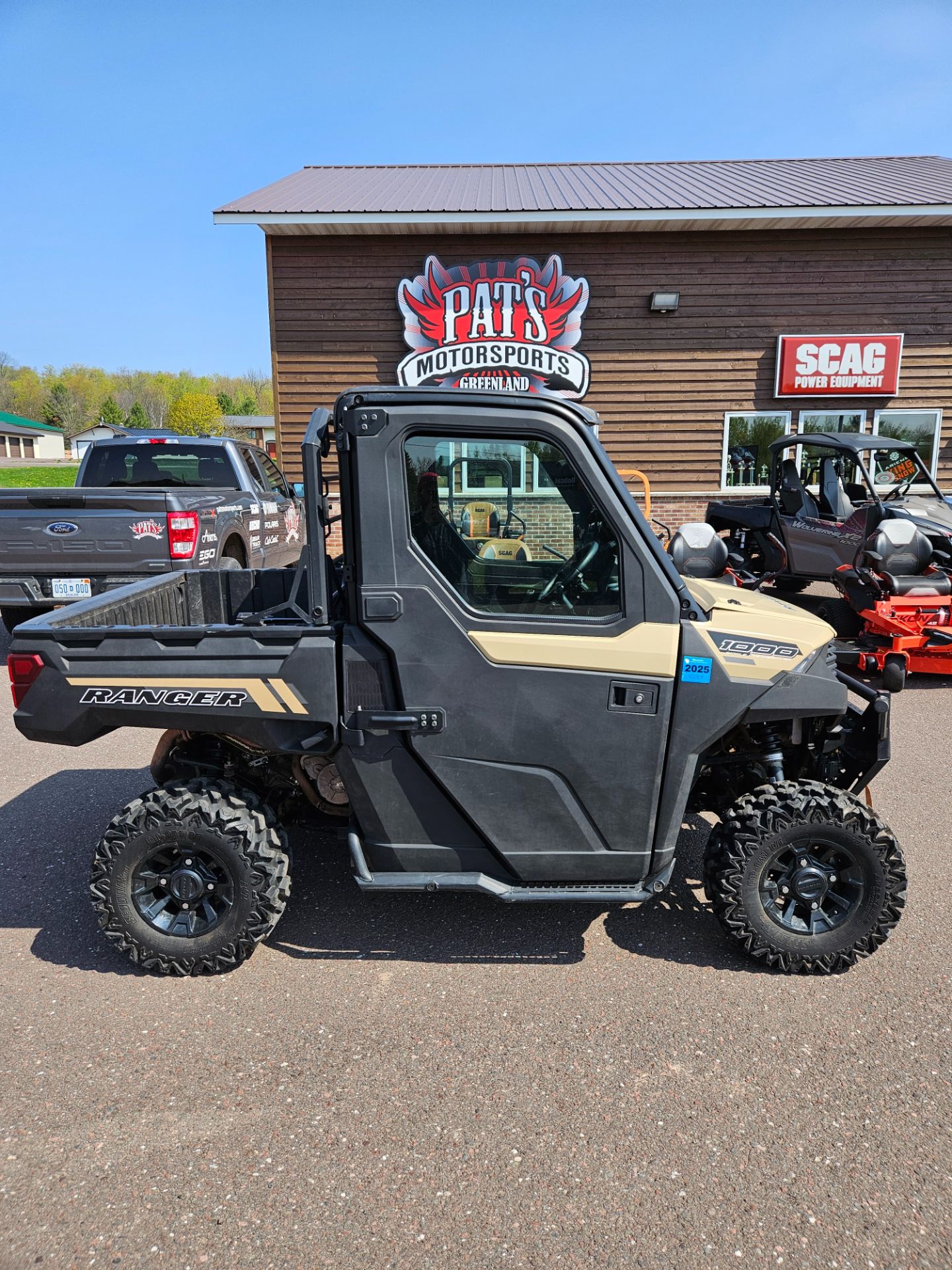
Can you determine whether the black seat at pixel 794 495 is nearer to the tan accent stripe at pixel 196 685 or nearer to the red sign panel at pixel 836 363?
the red sign panel at pixel 836 363

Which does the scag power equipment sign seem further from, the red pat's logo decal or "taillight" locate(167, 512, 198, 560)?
the red pat's logo decal

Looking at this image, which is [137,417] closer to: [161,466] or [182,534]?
[161,466]

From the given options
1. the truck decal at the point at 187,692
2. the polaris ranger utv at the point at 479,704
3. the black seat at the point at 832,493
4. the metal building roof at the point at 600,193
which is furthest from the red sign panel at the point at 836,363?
the truck decal at the point at 187,692

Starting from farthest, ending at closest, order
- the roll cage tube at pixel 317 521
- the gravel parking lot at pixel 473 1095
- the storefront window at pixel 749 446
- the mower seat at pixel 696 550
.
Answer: the storefront window at pixel 749 446
the mower seat at pixel 696 550
the roll cage tube at pixel 317 521
the gravel parking lot at pixel 473 1095

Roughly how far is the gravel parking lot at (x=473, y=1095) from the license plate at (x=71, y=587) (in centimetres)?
364

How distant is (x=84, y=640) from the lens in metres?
2.94

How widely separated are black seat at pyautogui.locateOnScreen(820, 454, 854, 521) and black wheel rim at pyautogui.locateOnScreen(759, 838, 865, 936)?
6.96 meters

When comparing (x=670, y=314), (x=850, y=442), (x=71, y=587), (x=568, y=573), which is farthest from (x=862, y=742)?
(x=670, y=314)

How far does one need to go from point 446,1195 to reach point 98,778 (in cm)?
371

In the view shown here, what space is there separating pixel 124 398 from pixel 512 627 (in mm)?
133568

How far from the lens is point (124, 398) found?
121000 mm

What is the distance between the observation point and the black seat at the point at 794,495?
949cm

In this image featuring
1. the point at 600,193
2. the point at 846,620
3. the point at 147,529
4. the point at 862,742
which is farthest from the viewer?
the point at 600,193

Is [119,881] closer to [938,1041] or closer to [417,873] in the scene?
[417,873]
